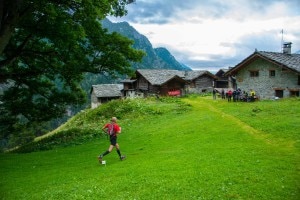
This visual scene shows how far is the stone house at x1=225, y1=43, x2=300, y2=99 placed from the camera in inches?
1907

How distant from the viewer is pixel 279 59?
50.0 m

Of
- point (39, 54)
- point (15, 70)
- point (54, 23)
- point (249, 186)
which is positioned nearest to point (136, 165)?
point (249, 186)

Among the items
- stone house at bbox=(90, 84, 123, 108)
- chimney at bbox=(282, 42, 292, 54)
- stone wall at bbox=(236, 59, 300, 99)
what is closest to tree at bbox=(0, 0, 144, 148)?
stone wall at bbox=(236, 59, 300, 99)

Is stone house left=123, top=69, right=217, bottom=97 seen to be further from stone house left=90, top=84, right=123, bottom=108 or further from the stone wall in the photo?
the stone wall

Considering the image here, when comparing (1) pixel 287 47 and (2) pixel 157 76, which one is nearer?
(1) pixel 287 47

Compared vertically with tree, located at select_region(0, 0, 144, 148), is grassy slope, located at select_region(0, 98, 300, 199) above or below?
below

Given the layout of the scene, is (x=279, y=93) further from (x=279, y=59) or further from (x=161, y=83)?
(x=161, y=83)

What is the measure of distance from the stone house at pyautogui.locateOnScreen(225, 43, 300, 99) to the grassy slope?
18335mm

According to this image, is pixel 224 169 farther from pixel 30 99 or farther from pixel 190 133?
pixel 30 99

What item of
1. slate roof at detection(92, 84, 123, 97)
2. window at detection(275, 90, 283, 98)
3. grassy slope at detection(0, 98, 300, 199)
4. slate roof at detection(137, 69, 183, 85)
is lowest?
grassy slope at detection(0, 98, 300, 199)

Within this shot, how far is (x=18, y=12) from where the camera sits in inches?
812

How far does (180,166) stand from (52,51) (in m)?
16.2

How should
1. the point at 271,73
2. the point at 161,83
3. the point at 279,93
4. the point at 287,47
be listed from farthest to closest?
1. the point at 161,83
2. the point at 287,47
3. the point at 271,73
4. the point at 279,93

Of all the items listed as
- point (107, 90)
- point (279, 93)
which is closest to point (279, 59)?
point (279, 93)
